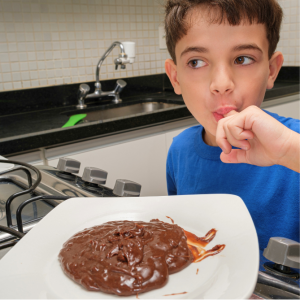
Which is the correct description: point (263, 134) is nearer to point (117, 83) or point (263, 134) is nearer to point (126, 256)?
point (126, 256)

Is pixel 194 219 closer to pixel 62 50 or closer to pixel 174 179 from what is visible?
pixel 174 179

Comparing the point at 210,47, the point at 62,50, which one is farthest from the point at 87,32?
the point at 210,47

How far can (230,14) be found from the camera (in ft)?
2.48

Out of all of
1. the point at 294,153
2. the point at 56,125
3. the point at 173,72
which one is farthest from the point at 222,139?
the point at 56,125

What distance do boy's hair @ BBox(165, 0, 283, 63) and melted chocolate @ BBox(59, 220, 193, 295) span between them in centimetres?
51

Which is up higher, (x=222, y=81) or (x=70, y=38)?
(x=70, y=38)

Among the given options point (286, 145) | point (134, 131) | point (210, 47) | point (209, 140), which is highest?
point (210, 47)

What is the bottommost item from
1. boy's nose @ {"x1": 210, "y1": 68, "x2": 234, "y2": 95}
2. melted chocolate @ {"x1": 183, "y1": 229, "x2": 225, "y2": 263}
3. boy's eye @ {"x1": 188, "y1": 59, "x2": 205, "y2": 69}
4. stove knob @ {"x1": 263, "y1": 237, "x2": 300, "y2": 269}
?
melted chocolate @ {"x1": 183, "y1": 229, "x2": 225, "y2": 263}

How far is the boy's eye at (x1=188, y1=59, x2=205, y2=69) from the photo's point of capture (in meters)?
0.80

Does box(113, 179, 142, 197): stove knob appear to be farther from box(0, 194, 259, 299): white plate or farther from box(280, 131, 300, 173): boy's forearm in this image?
box(280, 131, 300, 173): boy's forearm

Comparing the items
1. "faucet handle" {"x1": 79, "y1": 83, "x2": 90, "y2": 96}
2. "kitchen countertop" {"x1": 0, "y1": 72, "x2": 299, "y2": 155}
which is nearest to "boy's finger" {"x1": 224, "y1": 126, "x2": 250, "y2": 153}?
"kitchen countertop" {"x1": 0, "y1": 72, "x2": 299, "y2": 155}

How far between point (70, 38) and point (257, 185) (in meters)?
1.94

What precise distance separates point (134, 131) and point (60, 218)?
1461 millimetres

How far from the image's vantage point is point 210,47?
758mm
